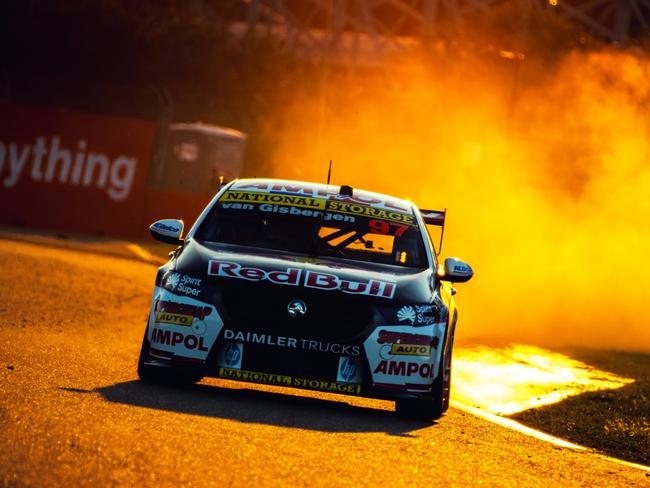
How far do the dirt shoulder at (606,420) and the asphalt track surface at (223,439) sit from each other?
0.66 m

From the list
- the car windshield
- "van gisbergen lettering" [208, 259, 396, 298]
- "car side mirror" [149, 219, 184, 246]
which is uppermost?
the car windshield

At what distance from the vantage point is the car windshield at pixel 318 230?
36.0 feet

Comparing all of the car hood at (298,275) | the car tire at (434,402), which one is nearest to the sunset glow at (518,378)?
the car tire at (434,402)

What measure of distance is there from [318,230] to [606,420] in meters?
2.78

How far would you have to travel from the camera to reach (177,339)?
32.6 ft

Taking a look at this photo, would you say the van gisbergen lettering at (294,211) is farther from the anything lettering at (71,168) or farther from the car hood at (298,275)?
the anything lettering at (71,168)

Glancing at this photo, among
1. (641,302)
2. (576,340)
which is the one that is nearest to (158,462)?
(576,340)

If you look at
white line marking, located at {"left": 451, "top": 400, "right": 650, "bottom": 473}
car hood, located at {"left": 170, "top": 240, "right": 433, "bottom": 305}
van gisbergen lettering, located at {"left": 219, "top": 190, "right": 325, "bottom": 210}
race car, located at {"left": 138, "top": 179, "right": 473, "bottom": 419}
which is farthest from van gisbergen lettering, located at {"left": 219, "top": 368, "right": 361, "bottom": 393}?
van gisbergen lettering, located at {"left": 219, "top": 190, "right": 325, "bottom": 210}

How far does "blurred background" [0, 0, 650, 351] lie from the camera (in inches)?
1125

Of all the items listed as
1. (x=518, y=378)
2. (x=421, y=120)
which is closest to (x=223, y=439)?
(x=518, y=378)

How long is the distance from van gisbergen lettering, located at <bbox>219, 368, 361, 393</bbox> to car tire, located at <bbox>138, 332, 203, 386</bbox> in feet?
0.75

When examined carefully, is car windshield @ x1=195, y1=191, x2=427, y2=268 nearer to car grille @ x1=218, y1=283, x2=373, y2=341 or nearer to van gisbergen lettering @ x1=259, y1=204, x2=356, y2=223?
van gisbergen lettering @ x1=259, y1=204, x2=356, y2=223

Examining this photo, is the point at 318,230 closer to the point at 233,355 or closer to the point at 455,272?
the point at 455,272

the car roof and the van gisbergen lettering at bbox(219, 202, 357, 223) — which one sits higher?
the car roof
